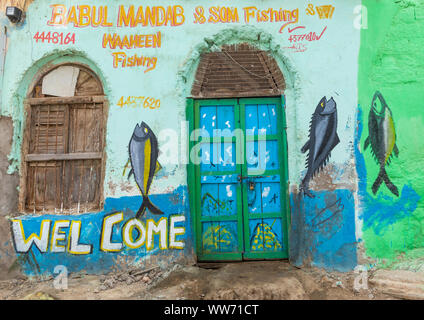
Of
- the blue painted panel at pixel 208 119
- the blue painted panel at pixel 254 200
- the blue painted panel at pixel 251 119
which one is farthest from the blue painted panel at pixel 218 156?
the blue painted panel at pixel 254 200

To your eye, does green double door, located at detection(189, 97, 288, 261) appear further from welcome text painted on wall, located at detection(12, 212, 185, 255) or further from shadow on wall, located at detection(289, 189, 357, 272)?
welcome text painted on wall, located at detection(12, 212, 185, 255)

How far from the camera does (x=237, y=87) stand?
4781 millimetres

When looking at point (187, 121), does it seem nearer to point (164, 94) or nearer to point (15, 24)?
point (164, 94)

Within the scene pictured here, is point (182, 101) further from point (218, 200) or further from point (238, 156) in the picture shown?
point (218, 200)

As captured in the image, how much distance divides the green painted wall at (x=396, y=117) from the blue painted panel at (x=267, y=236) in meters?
1.13

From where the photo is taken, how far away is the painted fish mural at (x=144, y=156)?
15.1 feet

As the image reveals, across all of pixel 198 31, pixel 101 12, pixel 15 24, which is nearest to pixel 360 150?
pixel 198 31

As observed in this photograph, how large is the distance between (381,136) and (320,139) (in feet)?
2.73

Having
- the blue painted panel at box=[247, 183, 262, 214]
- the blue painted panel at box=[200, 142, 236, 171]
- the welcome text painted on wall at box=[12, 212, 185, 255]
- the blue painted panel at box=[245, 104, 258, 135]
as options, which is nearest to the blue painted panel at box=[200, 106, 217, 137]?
the blue painted panel at box=[200, 142, 236, 171]

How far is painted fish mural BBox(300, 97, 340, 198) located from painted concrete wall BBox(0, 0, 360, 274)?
69mm

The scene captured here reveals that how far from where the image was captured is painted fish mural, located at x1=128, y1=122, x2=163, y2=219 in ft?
15.1

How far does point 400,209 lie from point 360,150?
3.09 ft

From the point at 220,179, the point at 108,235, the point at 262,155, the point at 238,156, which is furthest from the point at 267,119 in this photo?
the point at 108,235

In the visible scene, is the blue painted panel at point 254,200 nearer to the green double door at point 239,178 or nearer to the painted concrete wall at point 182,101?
the green double door at point 239,178
